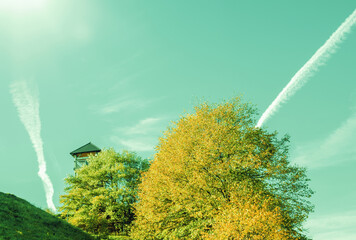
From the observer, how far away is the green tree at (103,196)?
1781 inches

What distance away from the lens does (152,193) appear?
92.4 ft

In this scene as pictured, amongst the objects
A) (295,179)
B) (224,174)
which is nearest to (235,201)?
(224,174)

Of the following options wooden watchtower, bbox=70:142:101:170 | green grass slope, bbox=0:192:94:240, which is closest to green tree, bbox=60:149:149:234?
wooden watchtower, bbox=70:142:101:170

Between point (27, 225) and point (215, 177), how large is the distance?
1645 centimetres

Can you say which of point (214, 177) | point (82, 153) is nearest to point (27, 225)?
point (214, 177)

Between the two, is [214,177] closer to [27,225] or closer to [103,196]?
[27,225]

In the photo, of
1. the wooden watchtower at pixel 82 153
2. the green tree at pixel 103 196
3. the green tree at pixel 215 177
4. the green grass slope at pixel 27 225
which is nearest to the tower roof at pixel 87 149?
the wooden watchtower at pixel 82 153

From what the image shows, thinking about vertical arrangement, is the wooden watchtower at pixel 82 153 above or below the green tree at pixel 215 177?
above

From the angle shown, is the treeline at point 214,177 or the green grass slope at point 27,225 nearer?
the green grass slope at point 27,225

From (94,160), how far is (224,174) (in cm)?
3342

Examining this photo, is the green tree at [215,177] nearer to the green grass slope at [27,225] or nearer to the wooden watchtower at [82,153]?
the green grass slope at [27,225]

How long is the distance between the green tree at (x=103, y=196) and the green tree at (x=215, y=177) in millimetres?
16358

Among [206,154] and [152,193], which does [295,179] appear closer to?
[206,154]

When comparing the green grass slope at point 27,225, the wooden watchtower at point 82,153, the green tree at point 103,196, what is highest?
the wooden watchtower at point 82,153
